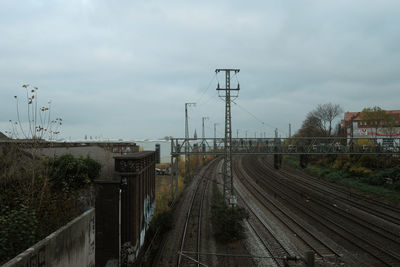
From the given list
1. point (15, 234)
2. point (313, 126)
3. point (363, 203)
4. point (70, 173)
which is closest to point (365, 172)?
point (363, 203)

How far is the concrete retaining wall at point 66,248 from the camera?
14.9 feet

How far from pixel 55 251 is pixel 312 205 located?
66.7 feet

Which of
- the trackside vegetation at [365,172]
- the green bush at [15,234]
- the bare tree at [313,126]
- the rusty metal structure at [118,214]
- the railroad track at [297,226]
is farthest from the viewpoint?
the bare tree at [313,126]

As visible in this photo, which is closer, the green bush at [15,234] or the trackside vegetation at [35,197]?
the green bush at [15,234]

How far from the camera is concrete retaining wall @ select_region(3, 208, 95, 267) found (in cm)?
454

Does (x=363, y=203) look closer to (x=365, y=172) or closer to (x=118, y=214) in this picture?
(x=365, y=172)

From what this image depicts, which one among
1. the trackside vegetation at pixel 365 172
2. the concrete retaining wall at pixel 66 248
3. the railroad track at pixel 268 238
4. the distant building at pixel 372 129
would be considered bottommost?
the railroad track at pixel 268 238

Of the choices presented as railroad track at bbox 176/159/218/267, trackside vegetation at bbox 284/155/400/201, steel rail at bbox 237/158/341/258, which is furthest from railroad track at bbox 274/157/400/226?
railroad track at bbox 176/159/218/267

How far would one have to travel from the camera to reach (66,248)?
19.5 feet

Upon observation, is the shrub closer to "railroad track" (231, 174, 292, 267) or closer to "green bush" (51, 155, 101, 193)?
"railroad track" (231, 174, 292, 267)

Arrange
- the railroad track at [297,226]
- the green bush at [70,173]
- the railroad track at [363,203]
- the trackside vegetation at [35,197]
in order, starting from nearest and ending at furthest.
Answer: the trackside vegetation at [35,197], the green bush at [70,173], the railroad track at [297,226], the railroad track at [363,203]

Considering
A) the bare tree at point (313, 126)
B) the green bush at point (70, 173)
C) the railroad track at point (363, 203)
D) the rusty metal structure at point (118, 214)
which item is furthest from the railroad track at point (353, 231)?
the bare tree at point (313, 126)

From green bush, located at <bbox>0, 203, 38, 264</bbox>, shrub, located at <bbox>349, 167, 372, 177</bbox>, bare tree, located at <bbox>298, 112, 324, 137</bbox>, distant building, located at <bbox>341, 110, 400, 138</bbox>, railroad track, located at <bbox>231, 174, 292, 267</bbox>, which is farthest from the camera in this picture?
bare tree, located at <bbox>298, 112, 324, 137</bbox>

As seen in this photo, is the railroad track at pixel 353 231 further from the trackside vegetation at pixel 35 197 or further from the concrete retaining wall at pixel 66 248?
the trackside vegetation at pixel 35 197
